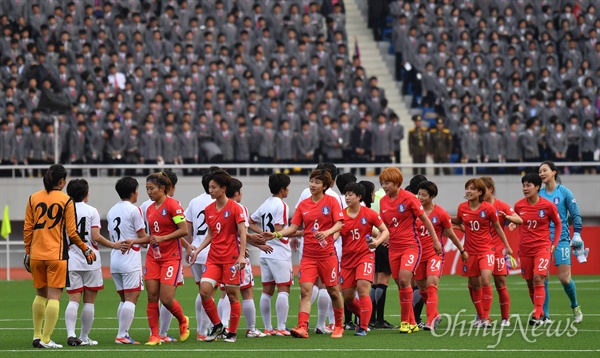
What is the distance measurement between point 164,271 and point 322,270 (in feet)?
6.26

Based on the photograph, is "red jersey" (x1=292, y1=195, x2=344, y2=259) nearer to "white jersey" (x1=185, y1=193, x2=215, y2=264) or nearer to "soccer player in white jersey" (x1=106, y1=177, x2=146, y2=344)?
"white jersey" (x1=185, y1=193, x2=215, y2=264)

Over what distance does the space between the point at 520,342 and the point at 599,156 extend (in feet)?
54.2

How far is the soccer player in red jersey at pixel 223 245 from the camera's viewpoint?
1339 cm

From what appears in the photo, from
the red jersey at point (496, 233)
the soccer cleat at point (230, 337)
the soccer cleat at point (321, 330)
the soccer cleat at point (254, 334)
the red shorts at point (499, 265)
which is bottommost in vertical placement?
the soccer cleat at point (321, 330)

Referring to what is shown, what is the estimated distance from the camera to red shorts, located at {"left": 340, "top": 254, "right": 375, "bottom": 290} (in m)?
14.0

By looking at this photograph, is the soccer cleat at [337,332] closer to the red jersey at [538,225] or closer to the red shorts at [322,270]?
the red shorts at [322,270]

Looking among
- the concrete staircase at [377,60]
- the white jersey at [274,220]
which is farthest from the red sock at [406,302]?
the concrete staircase at [377,60]

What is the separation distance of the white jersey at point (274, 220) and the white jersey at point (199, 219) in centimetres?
63

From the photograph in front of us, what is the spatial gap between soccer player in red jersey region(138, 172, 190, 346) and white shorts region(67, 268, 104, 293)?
0.63 meters

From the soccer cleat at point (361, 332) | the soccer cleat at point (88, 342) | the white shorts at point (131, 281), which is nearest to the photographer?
the soccer cleat at point (88, 342)

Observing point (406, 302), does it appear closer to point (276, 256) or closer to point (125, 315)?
point (276, 256)

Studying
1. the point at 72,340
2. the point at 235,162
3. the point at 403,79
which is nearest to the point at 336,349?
the point at 72,340

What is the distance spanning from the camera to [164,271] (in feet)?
44.2

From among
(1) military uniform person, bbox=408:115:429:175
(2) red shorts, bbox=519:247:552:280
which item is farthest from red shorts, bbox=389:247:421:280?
(1) military uniform person, bbox=408:115:429:175
